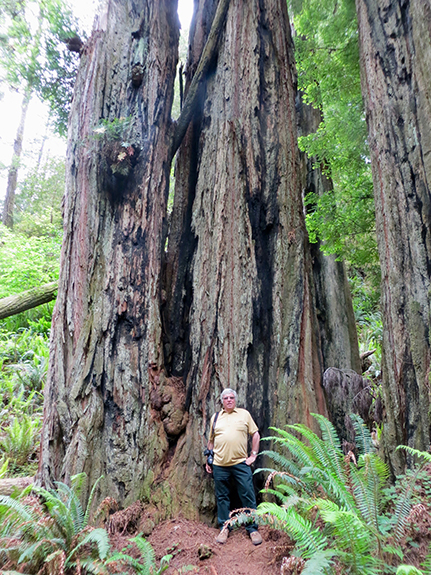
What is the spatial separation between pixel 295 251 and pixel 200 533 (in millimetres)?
3105

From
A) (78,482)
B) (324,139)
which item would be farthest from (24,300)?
(324,139)

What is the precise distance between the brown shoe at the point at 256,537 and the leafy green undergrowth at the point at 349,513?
0.28 metres

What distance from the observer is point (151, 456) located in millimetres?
3895

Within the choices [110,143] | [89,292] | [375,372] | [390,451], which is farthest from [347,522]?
[375,372]

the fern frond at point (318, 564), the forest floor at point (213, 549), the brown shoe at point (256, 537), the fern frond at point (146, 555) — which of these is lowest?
the forest floor at point (213, 549)

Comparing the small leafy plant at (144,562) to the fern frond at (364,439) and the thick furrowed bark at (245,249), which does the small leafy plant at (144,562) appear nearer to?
the thick furrowed bark at (245,249)

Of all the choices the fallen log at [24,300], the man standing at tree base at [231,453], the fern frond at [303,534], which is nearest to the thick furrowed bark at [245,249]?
the man standing at tree base at [231,453]

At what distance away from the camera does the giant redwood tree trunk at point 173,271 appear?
396cm

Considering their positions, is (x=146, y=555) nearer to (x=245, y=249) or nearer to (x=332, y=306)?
(x=245, y=249)

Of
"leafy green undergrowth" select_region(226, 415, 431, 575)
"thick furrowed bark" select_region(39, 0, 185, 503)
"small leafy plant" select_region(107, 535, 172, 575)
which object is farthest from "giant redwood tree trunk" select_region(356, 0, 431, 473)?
"thick furrowed bark" select_region(39, 0, 185, 503)

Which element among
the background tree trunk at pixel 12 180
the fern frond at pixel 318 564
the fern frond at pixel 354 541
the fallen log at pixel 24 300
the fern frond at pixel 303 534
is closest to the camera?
the fern frond at pixel 318 564

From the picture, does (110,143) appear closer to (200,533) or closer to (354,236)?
(354,236)

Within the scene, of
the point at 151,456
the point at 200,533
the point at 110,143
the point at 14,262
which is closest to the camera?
the point at 200,533

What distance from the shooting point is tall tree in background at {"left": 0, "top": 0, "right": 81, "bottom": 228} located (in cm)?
550
